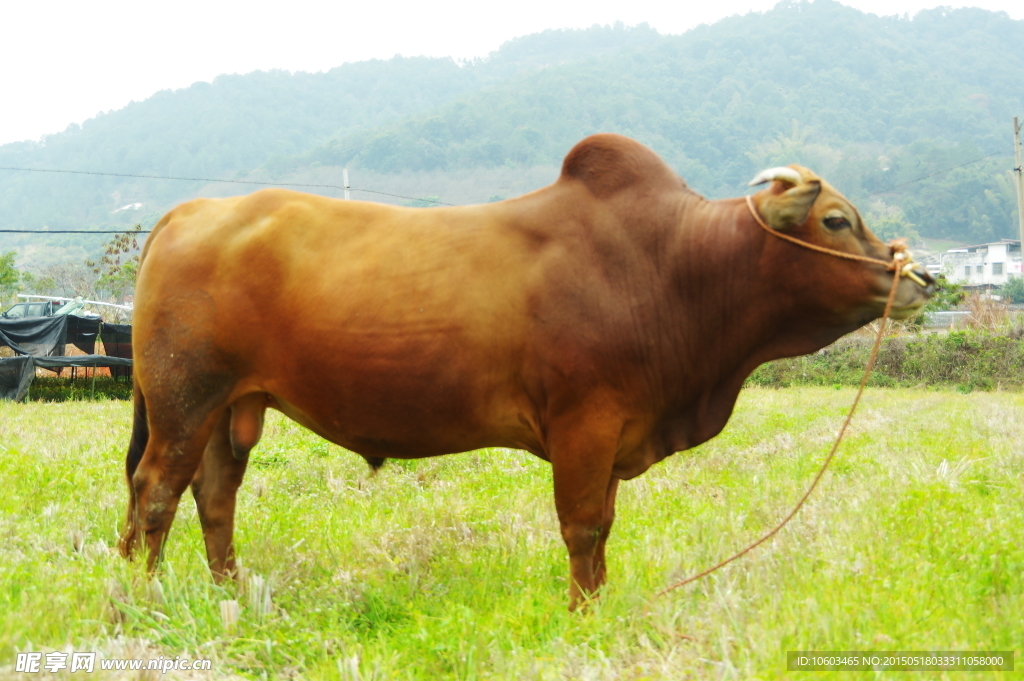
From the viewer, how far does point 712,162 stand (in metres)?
119

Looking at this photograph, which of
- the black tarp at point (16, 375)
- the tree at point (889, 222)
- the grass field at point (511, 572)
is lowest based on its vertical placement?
the tree at point (889, 222)

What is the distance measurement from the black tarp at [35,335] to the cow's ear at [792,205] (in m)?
17.3

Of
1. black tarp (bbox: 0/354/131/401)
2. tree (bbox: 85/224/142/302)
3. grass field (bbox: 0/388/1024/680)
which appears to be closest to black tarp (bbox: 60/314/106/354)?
black tarp (bbox: 0/354/131/401)

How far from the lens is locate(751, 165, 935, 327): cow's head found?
12.7 feet

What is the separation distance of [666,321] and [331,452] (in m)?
5.27

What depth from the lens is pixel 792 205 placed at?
3830mm

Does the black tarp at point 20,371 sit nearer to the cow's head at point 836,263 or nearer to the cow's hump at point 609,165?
the cow's hump at point 609,165

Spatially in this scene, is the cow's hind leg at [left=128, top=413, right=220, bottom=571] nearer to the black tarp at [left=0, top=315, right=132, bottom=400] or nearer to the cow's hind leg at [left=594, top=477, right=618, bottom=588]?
the cow's hind leg at [left=594, top=477, right=618, bottom=588]

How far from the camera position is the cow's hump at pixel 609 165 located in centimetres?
416

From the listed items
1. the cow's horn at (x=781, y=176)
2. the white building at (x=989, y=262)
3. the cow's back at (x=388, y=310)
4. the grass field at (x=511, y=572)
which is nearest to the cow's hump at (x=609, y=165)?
the cow's back at (x=388, y=310)

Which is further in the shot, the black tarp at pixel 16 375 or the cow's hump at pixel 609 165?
the black tarp at pixel 16 375

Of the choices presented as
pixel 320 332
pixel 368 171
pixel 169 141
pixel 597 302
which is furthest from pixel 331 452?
pixel 169 141

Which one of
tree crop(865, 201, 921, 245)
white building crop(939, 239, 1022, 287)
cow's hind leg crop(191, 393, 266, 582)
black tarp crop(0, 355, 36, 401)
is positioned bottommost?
white building crop(939, 239, 1022, 287)

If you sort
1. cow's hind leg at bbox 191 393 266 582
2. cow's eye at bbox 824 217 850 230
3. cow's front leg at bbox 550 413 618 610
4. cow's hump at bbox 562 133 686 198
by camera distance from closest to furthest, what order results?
Answer: cow's front leg at bbox 550 413 618 610 < cow's eye at bbox 824 217 850 230 < cow's hump at bbox 562 133 686 198 < cow's hind leg at bbox 191 393 266 582
